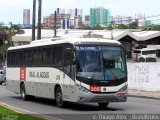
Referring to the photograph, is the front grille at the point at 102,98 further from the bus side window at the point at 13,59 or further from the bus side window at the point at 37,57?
the bus side window at the point at 13,59

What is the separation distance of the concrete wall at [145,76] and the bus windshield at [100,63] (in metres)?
14.3

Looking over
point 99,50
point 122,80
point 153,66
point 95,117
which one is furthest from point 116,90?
point 153,66

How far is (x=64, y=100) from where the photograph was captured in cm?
2141

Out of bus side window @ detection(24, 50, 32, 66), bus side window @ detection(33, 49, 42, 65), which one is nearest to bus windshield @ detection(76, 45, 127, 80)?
bus side window @ detection(33, 49, 42, 65)

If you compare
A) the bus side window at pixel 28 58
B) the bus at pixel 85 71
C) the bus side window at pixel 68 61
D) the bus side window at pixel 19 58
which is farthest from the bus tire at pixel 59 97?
the bus side window at pixel 19 58

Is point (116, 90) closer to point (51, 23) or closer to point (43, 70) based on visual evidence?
point (43, 70)

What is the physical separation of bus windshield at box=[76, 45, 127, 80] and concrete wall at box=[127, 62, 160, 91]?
14345mm

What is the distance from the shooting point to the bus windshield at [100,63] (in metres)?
20.0

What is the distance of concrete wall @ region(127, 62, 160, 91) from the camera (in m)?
35.1

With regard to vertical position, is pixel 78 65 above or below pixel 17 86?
above

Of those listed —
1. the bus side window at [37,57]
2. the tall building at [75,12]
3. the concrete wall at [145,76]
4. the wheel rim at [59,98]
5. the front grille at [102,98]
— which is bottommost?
the concrete wall at [145,76]

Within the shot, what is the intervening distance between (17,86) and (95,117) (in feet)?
39.0

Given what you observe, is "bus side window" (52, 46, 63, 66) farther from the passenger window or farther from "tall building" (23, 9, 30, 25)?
"tall building" (23, 9, 30, 25)

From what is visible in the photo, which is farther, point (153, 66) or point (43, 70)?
point (153, 66)
